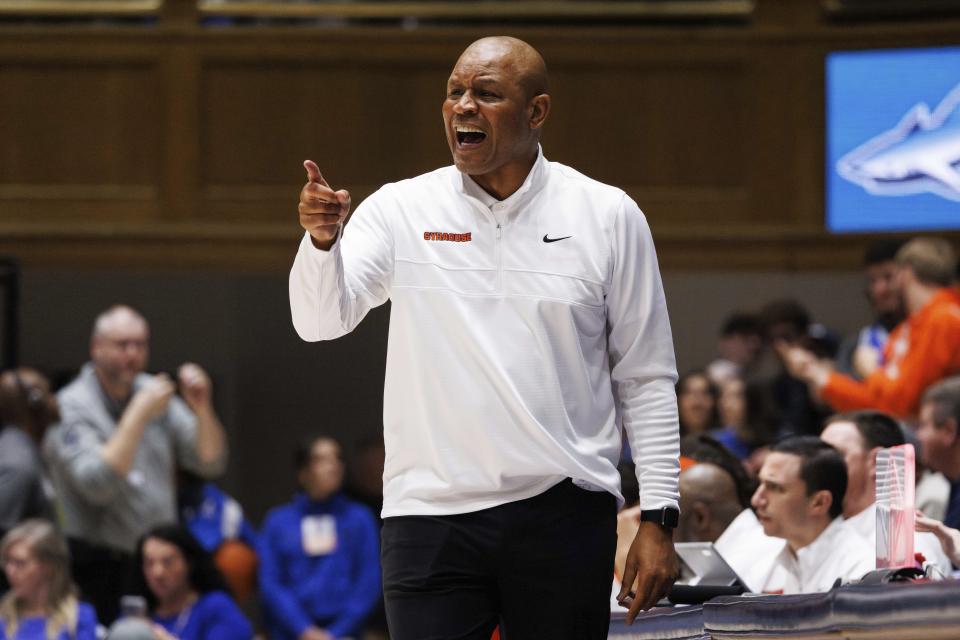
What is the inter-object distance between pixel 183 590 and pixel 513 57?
393cm

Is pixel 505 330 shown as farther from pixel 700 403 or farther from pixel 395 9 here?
pixel 395 9

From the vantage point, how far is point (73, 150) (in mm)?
7723

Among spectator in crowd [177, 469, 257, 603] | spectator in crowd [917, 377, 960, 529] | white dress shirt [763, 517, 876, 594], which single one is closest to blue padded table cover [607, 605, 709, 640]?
white dress shirt [763, 517, 876, 594]

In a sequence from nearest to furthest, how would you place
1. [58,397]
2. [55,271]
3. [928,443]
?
[928,443] < [58,397] < [55,271]

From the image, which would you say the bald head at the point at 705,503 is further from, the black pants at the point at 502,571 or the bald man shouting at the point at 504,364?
the black pants at the point at 502,571

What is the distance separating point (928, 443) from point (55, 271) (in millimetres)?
4502

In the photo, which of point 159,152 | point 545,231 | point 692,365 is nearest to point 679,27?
point 692,365

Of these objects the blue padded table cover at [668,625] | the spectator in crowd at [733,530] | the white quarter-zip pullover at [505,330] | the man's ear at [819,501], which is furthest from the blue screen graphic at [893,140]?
the white quarter-zip pullover at [505,330]

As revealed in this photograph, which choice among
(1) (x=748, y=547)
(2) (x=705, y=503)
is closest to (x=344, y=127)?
(2) (x=705, y=503)

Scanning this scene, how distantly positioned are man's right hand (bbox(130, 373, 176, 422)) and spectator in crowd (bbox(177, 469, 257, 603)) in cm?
73

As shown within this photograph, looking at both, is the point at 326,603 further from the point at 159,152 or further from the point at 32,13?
the point at 32,13

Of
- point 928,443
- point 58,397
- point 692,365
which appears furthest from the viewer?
Answer: point 692,365

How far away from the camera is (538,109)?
2777 mm

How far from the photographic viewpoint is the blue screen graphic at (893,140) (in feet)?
24.6
